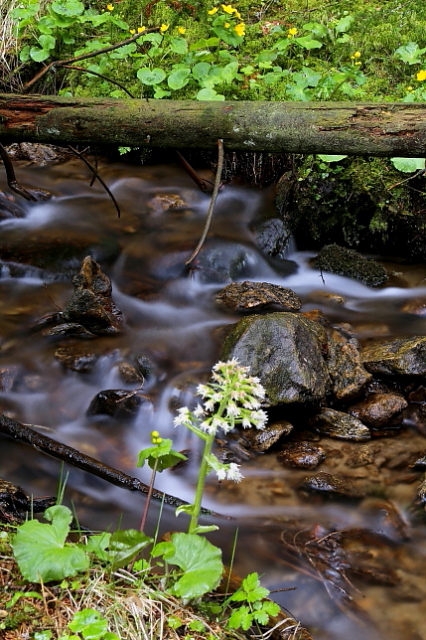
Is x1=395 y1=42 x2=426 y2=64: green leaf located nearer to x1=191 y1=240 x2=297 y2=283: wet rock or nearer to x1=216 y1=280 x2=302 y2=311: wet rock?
x1=191 y1=240 x2=297 y2=283: wet rock

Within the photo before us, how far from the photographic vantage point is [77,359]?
433 centimetres

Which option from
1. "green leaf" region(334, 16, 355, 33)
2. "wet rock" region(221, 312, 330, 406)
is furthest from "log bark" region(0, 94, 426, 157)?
"green leaf" region(334, 16, 355, 33)

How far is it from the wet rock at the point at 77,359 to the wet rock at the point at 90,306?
0.97ft

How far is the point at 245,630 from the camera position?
6.69 feet

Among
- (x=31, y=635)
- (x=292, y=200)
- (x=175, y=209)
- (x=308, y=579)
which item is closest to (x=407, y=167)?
(x=292, y=200)

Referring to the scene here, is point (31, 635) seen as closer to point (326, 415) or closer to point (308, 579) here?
point (308, 579)

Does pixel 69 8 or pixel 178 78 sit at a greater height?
pixel 69 8

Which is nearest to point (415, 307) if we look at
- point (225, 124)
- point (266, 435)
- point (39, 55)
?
point (266, 435)

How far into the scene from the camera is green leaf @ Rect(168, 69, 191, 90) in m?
6.04

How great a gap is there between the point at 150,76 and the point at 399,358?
389 cm

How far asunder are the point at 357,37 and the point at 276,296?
373cm

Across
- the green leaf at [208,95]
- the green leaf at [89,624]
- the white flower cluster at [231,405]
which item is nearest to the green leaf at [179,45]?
the green leaf at [208,95]

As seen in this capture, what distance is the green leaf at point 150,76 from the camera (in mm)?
6062

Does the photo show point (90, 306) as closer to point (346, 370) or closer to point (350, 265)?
point (346, 370)
